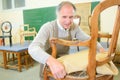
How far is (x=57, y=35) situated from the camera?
64.6 inches

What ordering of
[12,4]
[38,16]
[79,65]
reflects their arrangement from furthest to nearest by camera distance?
[12,4]
[38,16]
[79,65]

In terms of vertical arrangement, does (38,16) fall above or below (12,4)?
below

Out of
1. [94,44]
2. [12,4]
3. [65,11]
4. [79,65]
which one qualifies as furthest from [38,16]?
[94,44]

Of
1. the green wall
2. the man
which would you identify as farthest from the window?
the man

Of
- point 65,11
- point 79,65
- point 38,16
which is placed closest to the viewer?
point 79,65

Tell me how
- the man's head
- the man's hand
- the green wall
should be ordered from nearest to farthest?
the man's hand
the man's head
the green wall

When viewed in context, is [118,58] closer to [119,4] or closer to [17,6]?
[119,4]

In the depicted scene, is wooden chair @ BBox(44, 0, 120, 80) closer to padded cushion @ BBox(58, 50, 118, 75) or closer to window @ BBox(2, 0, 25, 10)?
padded cushion @ BBox(58, 50, 118, 75)

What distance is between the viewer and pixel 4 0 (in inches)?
271

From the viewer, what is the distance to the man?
47.3 inches

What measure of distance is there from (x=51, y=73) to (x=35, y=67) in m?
2.72

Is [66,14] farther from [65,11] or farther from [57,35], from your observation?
[57,35]

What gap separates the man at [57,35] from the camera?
120 centimetres

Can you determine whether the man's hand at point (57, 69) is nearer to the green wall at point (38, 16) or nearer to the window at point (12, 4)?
the green wall at point (38, 16)
